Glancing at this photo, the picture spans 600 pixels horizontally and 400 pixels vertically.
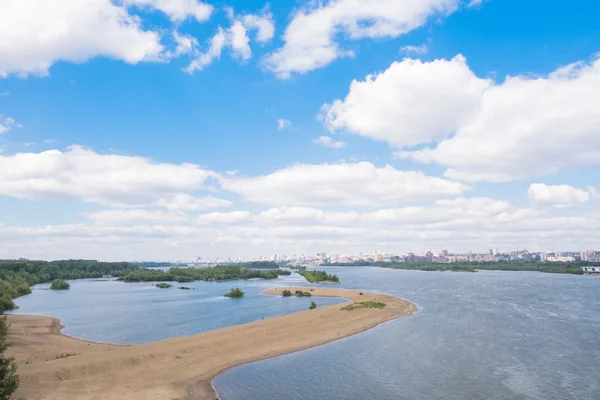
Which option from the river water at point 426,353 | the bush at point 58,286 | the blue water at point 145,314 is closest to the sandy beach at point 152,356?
the river water at point 426,353

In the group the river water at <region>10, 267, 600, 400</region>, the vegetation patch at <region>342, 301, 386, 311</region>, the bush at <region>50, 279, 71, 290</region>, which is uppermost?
the vegetation patch at <region>342, 301, 386, 311</region>

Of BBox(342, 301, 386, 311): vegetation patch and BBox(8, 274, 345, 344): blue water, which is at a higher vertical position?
BBox(342, 301, 386, 311): vegetation patch

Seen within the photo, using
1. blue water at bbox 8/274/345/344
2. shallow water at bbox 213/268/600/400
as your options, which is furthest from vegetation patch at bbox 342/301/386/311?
shallow water at bbox 213/268/600/400

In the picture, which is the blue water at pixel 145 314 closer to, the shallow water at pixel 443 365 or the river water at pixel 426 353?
the river water at pixel 426 353

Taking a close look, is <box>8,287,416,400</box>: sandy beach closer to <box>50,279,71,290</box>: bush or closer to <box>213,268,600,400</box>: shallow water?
<box>213,268,600,400</box>: shallow water

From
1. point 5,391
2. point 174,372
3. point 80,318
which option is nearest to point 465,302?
point 174,372

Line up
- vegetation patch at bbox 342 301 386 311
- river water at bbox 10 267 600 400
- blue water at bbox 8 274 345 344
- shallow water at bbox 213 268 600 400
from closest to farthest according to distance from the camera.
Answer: shallow water at bbox 213 268 600 400 < river water at bbox 10 267 600 400 < blue water at bbox 8 274 345 344 < vegetation patch at bbox 342 301 386 311

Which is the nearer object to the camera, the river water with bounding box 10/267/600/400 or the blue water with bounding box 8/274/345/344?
the river water with bounding box 10/267/600/400

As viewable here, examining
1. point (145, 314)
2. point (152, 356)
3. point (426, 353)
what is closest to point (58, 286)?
point (145, 314)

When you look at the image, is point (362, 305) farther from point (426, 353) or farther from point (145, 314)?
point (145, 314)
